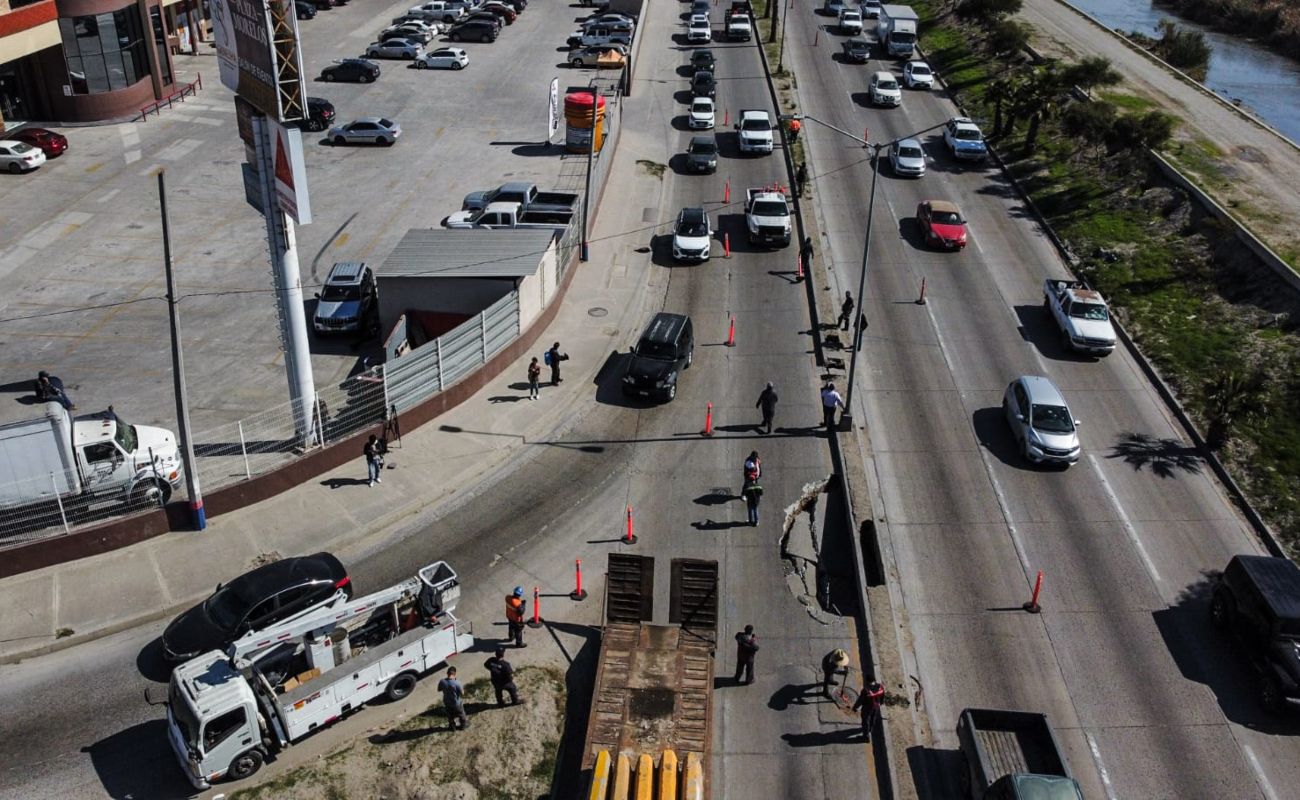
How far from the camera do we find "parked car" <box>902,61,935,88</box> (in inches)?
2611

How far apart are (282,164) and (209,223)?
21897 mm

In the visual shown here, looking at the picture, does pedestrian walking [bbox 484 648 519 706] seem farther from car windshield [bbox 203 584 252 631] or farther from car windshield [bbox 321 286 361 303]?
Answer: car windshield [bbox 321 286 361 303]

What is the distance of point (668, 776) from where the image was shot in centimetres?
1881

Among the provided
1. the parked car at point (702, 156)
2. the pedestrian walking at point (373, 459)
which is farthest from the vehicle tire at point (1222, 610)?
the parked car at point (702, 156)

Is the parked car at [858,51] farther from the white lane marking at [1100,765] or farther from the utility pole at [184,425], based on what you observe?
the white lane marking at [1100,765]

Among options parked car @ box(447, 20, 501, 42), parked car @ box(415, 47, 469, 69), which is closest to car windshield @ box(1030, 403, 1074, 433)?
parked car @ box(415, 47, 469, 69)

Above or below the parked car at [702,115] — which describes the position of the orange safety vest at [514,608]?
above

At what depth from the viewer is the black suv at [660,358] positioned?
33.1m

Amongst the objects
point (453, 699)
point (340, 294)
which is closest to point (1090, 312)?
point (340, 294)

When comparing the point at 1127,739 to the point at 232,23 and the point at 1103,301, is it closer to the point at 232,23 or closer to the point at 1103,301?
the point at 1103,301

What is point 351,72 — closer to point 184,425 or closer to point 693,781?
point 184,425

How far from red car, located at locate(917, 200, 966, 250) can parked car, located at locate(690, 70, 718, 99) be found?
2211cm

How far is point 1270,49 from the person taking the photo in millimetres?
89875

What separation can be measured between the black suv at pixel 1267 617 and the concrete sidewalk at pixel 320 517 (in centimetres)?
1805
